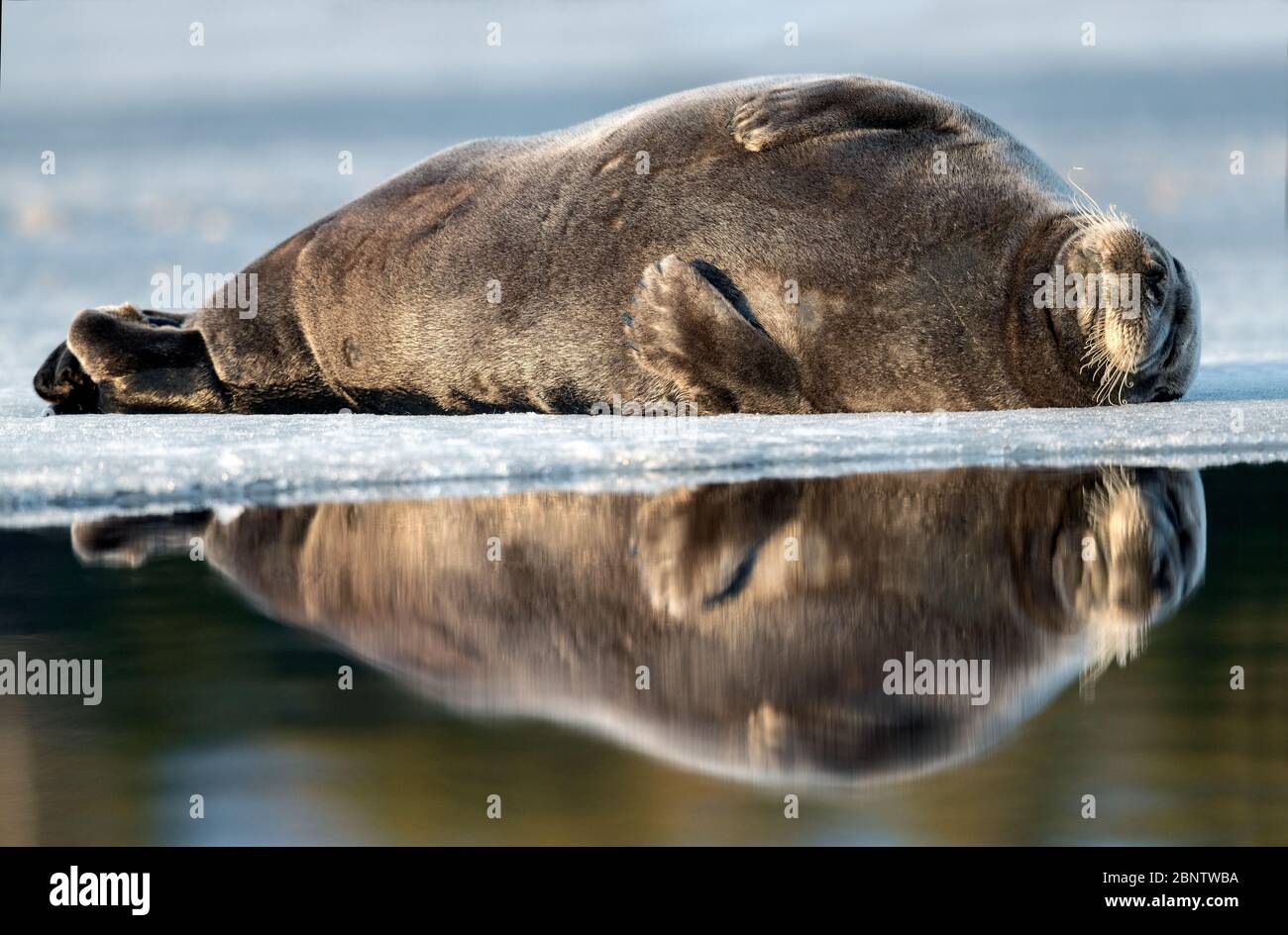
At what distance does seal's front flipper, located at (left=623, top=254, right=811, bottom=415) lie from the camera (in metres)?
5.77

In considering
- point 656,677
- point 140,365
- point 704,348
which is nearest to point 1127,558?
point 656,677

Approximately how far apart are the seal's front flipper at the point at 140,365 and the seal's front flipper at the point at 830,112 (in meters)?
2.49

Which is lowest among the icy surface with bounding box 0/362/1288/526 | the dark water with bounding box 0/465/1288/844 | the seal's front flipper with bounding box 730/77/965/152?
the dark water with bounding box 0/465/1288/844

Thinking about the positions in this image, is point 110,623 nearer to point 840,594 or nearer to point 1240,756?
point 840,594

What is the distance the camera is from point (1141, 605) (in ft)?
8.95

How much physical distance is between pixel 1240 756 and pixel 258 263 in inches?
219

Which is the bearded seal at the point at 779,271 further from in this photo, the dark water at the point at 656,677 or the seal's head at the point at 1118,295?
the dark water at the point at 656,677

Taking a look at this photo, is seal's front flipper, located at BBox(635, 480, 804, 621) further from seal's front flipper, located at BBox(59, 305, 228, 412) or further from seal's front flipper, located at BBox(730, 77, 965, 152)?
seal's front flipper, located at BBox(59, 305, 228, 412)

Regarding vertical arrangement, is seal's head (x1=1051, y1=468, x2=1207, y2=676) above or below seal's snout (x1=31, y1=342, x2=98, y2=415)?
below

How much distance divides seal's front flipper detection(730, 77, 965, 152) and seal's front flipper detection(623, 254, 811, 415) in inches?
23.6

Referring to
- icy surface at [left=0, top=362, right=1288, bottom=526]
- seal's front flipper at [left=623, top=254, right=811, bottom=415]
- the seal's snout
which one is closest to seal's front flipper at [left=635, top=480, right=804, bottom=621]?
icy surface at [left=0, top=362, right=1288, bottom=526]

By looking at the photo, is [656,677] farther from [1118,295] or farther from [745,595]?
[1118,295]

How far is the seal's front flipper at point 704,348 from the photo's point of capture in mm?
5766

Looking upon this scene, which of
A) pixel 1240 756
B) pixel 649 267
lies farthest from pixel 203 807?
pixel 649 267
